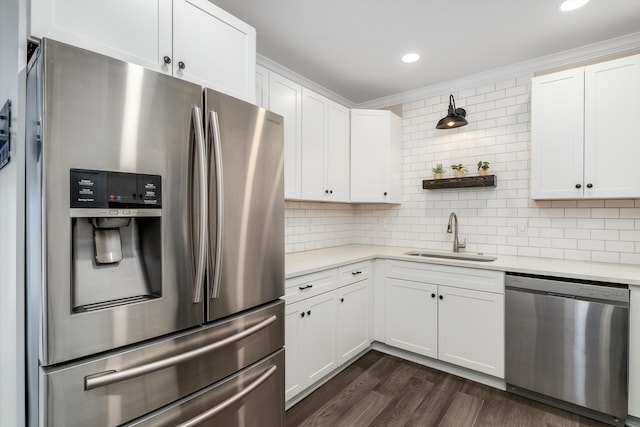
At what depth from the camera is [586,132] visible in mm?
2293

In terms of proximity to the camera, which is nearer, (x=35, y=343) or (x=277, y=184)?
(x=35, y=343)

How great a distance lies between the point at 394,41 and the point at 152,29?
69.0 inches

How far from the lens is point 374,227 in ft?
12.3

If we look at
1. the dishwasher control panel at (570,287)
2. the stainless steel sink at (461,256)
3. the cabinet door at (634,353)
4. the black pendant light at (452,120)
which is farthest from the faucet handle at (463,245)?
the cabinet door at (634,353)

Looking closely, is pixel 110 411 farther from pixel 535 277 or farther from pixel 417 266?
pixel 535 277

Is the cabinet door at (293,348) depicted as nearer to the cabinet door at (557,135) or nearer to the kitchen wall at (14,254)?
the kitchen wall at (14,254)

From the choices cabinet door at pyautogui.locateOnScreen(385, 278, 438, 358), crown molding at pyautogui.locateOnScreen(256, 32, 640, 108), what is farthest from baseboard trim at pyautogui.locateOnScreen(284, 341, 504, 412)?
crown molding at pyautogui.locateOnScreen(256, 32, 640, 108)

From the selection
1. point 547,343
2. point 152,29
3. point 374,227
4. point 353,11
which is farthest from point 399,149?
point 152,29

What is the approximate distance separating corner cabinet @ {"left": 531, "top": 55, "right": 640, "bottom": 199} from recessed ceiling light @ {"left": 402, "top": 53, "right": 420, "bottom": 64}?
938 mm

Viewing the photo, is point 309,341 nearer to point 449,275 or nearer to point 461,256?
point 449,275

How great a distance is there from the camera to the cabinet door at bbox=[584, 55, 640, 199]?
7.02ft

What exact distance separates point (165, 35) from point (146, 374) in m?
1.39

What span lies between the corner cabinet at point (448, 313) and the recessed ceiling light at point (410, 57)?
1763 millimetres

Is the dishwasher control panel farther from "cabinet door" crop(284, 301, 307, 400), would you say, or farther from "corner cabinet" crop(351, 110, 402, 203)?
"cabinet door" crop(284, 301, 307, 400)
